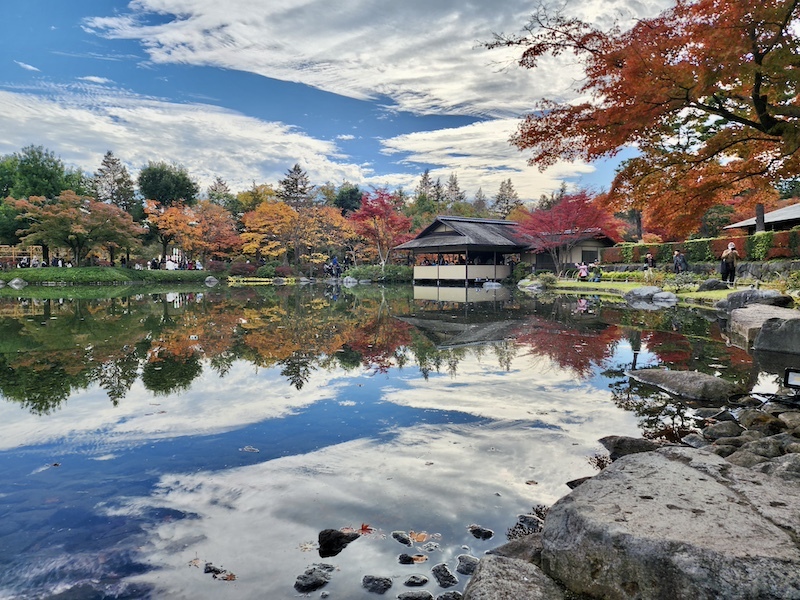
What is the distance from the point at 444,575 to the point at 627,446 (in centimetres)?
226

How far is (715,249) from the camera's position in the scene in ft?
80.1

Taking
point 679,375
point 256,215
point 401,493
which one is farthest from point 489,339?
point 256,215

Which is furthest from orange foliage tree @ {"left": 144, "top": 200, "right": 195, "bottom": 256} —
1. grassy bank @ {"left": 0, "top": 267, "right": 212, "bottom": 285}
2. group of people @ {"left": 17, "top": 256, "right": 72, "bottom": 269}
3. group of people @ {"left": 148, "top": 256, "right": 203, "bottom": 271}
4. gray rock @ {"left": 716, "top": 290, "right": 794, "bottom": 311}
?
gray rock @ {"left": 716, "top": 290, "right": 794, "bottom": 311}

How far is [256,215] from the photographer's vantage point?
37562mm

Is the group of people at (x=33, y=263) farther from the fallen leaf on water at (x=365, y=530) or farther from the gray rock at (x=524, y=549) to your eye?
the gray rock at (x=524, y=549)

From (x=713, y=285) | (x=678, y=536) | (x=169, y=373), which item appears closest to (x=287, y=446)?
(x=678, y=536)

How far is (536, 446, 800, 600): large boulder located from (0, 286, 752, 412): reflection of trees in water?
4.35 m

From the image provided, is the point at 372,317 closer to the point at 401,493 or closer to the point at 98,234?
the point at 401,493

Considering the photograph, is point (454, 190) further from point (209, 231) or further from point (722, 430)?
point (722, 430)

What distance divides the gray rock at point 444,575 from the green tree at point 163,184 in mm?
44639

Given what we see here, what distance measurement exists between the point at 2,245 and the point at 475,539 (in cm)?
4816

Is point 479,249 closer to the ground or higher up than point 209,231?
closer to the ground

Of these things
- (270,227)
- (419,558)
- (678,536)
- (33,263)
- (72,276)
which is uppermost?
(270,227)

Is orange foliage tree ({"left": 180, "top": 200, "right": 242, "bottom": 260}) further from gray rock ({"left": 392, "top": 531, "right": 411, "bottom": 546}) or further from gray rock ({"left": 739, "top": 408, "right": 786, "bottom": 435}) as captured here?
gray rock ({"left": 392, "top": 531, "right": 411, "bottom": 546})
